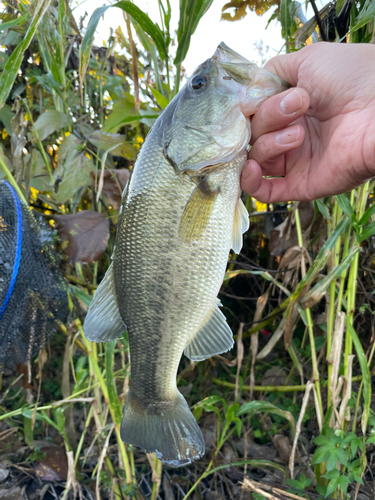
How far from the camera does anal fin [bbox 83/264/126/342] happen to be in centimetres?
107

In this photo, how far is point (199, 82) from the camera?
102 centimetres

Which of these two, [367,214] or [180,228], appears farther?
[367,214]

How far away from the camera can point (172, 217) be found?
0.98 meters

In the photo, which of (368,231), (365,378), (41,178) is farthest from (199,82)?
(41,178)

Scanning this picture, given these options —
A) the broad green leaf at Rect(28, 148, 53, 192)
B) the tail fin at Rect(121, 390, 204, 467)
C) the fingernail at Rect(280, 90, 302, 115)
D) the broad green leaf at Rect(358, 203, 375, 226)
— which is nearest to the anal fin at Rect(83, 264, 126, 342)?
the tail fin at Rect(121, 390, 204, 467)

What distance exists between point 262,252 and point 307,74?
1.64m

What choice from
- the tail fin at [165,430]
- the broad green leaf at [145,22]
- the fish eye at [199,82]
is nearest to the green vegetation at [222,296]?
the broad green leaf at [145,22]

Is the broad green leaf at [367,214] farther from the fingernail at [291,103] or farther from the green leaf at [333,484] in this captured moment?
the green leaf at [333,484]

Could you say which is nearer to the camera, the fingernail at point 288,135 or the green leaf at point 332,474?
the fingernail at point 288,135

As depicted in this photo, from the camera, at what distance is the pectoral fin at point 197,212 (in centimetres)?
98

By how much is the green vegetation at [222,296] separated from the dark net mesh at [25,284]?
78 mm

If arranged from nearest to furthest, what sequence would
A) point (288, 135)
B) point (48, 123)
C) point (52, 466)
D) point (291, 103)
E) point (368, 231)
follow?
A: 1. point (291, 103)
2. point (288, 135)
3. point (368, 231)
4. point (48, 123)
5. point (52, 466)

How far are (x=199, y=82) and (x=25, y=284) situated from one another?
3.45 feet

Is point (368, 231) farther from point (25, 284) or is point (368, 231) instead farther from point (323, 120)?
point (25, 284)
